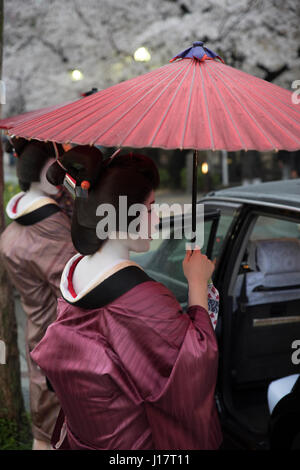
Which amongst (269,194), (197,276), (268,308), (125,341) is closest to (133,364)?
(125,341)

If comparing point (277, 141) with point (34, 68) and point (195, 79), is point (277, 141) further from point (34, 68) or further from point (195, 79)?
point (34, 68)

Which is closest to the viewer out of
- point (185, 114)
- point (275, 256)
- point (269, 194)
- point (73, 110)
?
point (185, 114)

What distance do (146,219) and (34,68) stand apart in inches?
470

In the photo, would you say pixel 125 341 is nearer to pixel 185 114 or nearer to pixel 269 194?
pixel 185 114

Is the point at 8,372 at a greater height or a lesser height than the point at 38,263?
lesser

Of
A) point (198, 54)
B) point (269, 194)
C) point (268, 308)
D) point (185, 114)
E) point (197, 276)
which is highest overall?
point (198, 54)

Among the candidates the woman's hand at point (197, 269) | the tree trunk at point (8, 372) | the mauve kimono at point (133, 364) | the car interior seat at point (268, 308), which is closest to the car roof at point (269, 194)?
the car interior seat at point (268, 308)

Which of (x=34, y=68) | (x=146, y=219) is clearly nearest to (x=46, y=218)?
(x=146, y=219)

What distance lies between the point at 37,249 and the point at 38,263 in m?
0.07

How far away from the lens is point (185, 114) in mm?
1351

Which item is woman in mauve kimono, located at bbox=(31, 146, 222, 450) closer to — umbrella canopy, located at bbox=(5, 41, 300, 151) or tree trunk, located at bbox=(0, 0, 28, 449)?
umbrella canopy, located at bbox=(5, 41, 300, 151)

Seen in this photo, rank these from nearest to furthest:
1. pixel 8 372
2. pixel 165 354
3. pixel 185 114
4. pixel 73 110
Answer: pixel 185 114, pixel 165 354, pixel 73 110, pixel 8 372

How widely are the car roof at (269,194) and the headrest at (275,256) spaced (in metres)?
0.32

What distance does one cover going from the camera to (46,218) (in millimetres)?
2529
